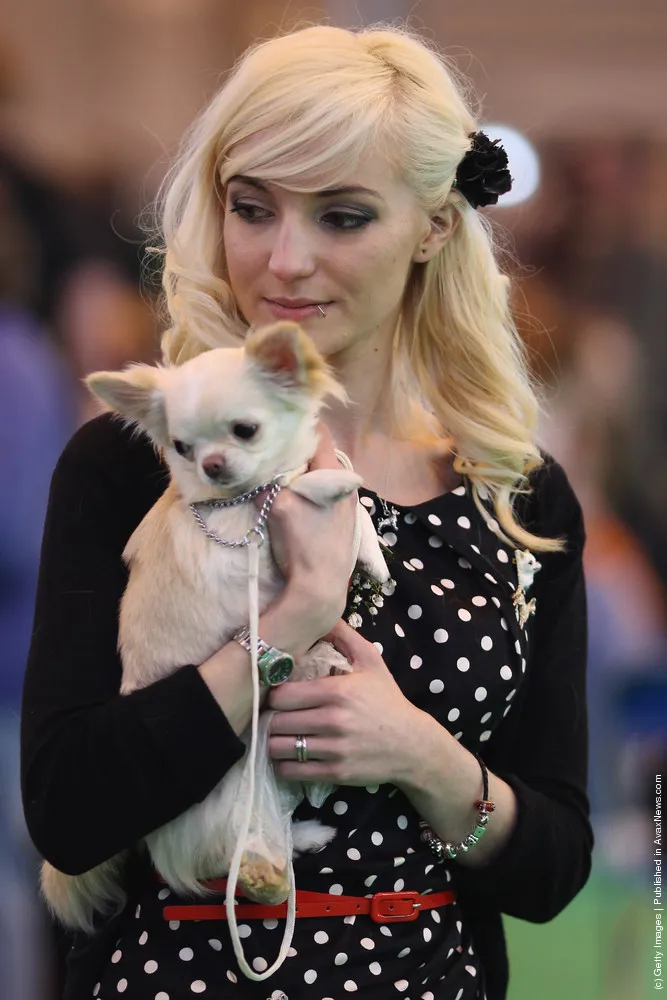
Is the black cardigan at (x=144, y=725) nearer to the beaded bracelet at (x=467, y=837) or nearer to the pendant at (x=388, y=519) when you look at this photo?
the beaded bracelet at (x=467, y=837)

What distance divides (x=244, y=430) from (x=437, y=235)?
524 mm

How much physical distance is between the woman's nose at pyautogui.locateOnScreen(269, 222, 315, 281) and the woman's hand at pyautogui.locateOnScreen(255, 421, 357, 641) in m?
0.28

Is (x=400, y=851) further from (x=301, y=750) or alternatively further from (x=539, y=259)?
(x=539, y=259)

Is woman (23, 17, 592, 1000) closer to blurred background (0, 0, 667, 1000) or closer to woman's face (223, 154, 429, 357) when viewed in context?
woman's face (223, 154, 429, 357)

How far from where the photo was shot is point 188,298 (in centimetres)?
137

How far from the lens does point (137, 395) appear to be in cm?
118

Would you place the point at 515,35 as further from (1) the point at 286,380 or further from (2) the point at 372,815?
(2) the point at 372,815

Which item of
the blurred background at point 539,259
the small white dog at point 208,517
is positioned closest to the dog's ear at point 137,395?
the small white dog at point 208,517

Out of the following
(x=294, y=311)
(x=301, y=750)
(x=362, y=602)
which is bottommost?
(x=301, y=750)

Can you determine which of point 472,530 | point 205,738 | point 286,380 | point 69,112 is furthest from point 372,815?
point 69,112

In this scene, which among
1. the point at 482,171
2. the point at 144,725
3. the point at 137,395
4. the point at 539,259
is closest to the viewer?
the point at 144,725

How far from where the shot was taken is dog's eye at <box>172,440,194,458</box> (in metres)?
1.17

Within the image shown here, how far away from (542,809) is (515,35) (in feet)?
7.00

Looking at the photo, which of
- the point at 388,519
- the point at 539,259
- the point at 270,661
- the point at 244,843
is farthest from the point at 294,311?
the point at 539,259
